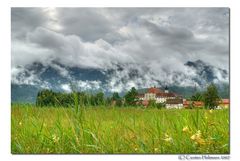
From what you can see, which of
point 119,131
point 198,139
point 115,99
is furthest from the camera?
point 115,99

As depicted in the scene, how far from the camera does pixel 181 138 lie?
3832 mm

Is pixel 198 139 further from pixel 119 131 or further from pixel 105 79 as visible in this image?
pixel 105 79

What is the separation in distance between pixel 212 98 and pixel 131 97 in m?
0.83

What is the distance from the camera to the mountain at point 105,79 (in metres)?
4.06

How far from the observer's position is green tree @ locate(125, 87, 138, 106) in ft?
13.4

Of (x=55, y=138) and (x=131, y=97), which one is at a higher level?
(x=131, y=97)

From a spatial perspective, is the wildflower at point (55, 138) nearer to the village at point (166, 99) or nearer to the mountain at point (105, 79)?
the mountain at point (105, 79)

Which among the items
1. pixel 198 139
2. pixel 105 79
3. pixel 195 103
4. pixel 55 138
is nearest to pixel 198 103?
pixel 195 103

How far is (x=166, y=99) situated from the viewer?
4.11 m

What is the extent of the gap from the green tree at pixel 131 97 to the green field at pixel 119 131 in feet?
0.27

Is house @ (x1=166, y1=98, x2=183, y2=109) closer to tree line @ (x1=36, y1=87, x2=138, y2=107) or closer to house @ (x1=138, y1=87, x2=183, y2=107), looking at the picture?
house @ (x1=138, y1=87, x2=183, y2=107)

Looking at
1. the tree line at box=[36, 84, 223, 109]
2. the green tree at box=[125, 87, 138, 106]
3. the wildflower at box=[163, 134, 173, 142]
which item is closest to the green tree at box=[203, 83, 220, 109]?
the tree line at box=[36, 84, 223, 109]
